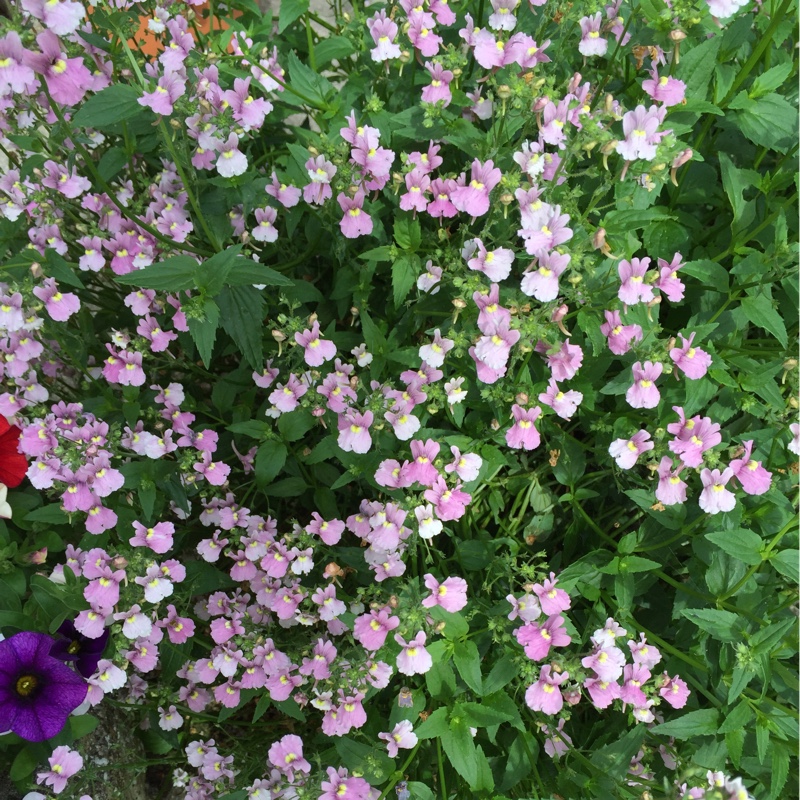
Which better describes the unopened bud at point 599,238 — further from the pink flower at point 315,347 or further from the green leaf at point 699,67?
the pink flower at point 315,347

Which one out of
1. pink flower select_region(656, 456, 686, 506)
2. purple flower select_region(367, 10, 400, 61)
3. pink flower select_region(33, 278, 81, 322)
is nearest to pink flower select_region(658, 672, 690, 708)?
pink flower select_region(656, 456, 686, 506)

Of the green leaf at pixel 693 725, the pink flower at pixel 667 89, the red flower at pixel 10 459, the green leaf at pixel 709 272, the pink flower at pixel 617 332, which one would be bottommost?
the red flower at pixel 10 459

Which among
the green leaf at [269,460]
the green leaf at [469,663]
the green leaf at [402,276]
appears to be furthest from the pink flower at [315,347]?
the green leaf at [469,663]

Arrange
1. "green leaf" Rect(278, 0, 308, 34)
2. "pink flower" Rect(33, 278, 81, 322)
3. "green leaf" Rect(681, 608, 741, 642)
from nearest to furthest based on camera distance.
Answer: "green leaf" Rect(681, 608, 741, 642) → "pink flower" Rect(33, 278, 81, 322) → "green leaf" Rect(278, 0, 308, 34)

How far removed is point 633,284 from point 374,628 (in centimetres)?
146

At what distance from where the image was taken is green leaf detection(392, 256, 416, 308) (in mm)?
2574

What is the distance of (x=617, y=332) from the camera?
2.44 m

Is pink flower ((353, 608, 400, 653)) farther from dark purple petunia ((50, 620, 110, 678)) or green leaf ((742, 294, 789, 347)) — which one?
green leaf ((742, 294, 789, 347))

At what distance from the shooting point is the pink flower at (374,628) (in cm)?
240

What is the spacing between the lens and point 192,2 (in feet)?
9.09

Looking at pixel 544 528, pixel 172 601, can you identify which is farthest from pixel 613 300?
pixel 172 601

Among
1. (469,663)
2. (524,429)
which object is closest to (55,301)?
(524,429)

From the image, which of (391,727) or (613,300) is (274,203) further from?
(391,727)

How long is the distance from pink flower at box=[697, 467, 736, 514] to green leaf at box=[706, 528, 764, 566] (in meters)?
0.11
